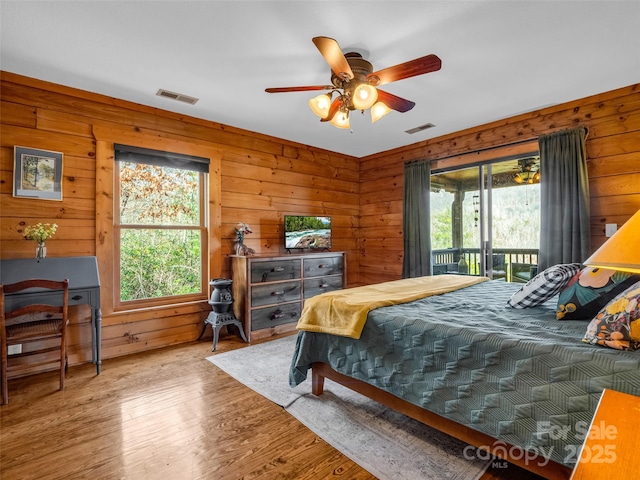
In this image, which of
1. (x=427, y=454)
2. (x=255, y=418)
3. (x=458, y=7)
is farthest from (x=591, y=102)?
(x=255, y=418)

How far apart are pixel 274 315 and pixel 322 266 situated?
36.9 inches

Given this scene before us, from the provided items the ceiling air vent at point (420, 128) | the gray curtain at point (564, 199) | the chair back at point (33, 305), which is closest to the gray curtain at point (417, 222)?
the ceiling air vent at point (420, 128)

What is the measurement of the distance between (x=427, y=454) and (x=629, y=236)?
1506 mm

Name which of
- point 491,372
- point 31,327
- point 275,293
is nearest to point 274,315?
point 275,293

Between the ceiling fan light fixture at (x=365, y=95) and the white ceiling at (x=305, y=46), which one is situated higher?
the white ceiling at (x=305, y=46)

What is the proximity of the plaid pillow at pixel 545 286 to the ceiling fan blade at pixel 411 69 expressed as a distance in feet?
4.73

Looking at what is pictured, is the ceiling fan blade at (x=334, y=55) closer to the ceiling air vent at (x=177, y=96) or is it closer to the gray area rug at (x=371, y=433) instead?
the ceiling air vent at (x=177, y=96)

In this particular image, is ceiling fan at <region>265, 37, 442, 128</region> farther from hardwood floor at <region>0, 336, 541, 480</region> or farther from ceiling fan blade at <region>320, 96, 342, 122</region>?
hardwood floor at <region>0, 336, 541, 480</region>

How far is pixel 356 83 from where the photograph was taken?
2441 millimetres

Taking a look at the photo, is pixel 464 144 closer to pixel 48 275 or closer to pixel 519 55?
pixel 519 55

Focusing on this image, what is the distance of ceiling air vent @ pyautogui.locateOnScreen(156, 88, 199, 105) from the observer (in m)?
3.11

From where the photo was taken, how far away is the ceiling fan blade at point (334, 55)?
179 centimetres

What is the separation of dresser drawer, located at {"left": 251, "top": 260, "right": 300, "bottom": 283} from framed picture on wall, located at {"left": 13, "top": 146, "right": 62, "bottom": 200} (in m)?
1.96

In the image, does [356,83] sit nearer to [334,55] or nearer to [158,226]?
[334,55]
